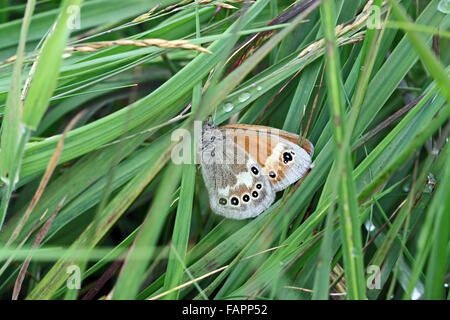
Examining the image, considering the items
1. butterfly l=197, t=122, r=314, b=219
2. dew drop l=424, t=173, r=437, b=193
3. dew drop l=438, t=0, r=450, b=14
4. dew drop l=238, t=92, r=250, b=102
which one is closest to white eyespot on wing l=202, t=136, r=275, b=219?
butterfly l=197, t=122, r=314, b=219

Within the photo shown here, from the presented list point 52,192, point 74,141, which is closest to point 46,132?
point 52,192

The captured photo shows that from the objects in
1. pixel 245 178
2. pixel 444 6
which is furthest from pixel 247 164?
pixel 444 6

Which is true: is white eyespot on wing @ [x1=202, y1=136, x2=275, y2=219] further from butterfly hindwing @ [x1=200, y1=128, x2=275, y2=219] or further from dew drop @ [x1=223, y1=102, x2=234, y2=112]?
dew drop @ [x1=223, y1=102, x2=234, y2=112]

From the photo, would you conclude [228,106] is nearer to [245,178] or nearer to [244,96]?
[244,96]

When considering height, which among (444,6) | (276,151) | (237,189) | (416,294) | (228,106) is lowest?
(416,294)

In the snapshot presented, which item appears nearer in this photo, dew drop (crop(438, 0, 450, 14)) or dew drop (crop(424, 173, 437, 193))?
dew drop (crop(424, 173, 437, 193))

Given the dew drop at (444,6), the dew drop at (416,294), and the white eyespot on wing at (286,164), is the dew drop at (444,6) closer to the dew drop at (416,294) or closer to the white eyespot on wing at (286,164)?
the white eyespot on wing at (286,164)

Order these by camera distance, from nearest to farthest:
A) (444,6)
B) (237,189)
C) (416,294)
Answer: (416,294) < (444,6) < (237,189)
